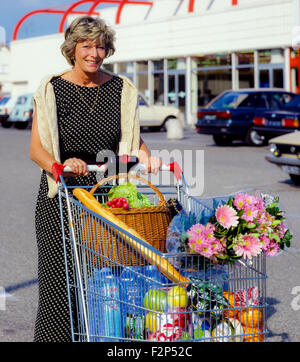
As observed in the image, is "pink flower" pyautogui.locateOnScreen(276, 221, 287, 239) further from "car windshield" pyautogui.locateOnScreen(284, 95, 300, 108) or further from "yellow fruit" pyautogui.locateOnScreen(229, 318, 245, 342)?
"car windshield" pyautogui.locateOnScreen(284, 95, 300, 108)

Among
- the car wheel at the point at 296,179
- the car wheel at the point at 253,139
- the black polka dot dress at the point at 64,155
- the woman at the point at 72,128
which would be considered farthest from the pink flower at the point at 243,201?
the car wheel at the point at 253,139

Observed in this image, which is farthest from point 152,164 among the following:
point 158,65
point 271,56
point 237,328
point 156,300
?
point 158,65

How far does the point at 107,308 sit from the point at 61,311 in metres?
0.66

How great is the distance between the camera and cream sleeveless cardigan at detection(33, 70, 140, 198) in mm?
3680

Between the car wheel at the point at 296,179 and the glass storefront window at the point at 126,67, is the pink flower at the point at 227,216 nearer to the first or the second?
the car wheel at the point at 296,179

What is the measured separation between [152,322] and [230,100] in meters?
19.9

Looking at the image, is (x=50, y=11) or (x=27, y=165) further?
(x=50, y=11)

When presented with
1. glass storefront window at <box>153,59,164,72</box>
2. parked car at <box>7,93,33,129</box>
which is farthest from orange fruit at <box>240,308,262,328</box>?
glass storefront window at <box>153,59,164,72</box>

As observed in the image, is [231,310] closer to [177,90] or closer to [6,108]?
[6,108]

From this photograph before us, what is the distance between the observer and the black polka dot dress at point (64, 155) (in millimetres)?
3771

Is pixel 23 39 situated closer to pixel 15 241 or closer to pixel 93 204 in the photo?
pixel 15 241

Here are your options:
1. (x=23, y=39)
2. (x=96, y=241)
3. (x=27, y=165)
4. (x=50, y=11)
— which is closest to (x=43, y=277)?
(x=96, y=241)

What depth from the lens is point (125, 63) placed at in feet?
147

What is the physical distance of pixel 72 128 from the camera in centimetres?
380
